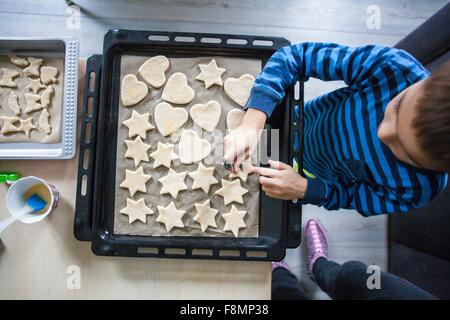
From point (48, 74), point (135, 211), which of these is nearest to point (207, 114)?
point (135, 211)

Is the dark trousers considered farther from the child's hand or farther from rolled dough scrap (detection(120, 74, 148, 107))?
rolled dough scrap (detection(120, 74, 148, 107))

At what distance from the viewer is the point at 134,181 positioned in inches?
30.5

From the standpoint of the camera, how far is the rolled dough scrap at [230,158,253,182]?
2.54 ft

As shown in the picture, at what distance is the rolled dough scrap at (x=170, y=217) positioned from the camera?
77 cm

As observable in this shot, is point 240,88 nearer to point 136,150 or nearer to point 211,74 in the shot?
point 211,74

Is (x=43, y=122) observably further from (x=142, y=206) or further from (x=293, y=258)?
(x=293, y=258)

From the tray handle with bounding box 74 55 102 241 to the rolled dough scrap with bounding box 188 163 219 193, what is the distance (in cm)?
24

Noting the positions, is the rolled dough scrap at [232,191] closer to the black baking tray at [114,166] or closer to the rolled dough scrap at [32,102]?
the black baking tray at [114,166]

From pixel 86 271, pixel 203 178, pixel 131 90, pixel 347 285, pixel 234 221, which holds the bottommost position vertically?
pixel 347 285

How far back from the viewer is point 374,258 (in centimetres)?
127

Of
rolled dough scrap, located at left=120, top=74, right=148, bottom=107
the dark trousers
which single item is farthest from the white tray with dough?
the dark trousers

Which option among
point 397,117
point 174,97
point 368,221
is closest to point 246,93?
point 174,97

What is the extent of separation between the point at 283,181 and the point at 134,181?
1.17ft

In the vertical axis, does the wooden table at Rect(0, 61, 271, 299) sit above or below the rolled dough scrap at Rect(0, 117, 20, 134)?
below
